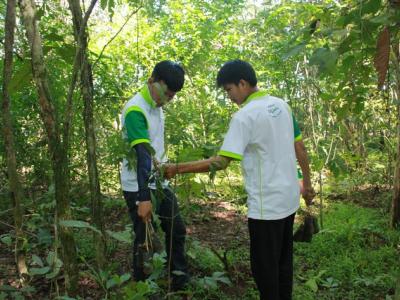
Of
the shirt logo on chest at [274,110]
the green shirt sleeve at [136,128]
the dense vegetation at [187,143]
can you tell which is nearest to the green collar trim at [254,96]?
the shirt logo on chest at [274,110]

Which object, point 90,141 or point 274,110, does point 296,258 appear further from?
point 90,141

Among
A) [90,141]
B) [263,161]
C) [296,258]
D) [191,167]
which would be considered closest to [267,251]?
[263,161]

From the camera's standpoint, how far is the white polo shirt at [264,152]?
2234 mm

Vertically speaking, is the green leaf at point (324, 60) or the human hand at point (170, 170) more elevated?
the green leaf at point (324, 60)

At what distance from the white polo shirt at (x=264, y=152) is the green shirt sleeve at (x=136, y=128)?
52 centimetres

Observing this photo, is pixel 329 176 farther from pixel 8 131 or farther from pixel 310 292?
pixel 8 131

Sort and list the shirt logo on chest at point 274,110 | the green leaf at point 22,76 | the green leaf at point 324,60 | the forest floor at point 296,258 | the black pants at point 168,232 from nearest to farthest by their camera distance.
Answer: the green leaf at point 324,60, the green leaf at point 22,76, the shirt logo on chest at point 274,110, the black pants at point 168,232, the forest floor at point 296,258

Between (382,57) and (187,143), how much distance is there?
1.69 meters

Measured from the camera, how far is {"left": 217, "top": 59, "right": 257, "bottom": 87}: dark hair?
2352 mm

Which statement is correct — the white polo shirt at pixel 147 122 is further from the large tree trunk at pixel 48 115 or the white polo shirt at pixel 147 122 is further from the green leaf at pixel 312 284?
the green leaf at pixel 312 284

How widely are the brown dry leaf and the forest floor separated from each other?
153 cm

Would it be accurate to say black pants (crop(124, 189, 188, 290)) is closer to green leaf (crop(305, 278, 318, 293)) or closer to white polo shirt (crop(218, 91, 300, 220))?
white polo shirt (crop(218, 91, 300, 220))

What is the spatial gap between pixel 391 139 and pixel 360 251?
237 cm

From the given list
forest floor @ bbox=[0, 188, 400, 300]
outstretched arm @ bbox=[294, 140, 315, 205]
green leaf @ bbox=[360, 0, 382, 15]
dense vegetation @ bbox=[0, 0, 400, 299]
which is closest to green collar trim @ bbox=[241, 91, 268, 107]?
dense vegetation @ bbox=[0, 0, 400, 299]
